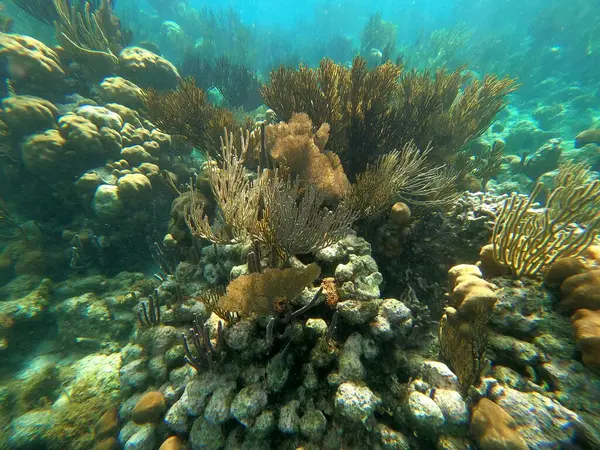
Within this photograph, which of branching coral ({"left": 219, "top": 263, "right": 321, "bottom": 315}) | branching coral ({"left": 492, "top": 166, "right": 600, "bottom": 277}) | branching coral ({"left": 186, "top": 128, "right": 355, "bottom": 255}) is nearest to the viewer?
branching coral ({"left": 219, "top": 263, "right": 321, "bottom": 315})

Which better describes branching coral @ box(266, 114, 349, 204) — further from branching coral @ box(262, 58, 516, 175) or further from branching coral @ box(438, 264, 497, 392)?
branching coral @ box(438, 264, 497, 392)

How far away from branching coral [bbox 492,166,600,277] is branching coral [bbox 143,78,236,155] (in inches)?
186

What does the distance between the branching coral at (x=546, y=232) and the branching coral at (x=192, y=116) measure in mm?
4737

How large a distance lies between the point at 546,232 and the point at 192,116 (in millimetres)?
5923

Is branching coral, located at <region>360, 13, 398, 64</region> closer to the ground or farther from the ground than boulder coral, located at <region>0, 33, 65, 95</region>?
farther from the ground

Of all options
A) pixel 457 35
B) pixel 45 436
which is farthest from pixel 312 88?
pixel 457 35

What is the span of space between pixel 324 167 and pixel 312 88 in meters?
2.11

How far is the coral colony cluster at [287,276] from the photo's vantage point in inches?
82.4

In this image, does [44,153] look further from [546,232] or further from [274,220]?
[546,232]

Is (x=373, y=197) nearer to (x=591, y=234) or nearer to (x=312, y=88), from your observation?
(x=591, y=234)

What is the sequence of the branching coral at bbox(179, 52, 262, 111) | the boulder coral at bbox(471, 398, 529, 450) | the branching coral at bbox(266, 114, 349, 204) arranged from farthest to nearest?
the branching coral at bbox(179, 52, 262, 111), the branching coral at bbox(266, 114, 349, 204), the boulder coral at bbox(471, 398, 529, 450)

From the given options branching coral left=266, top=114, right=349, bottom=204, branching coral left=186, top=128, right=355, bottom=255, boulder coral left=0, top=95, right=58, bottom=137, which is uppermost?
boulder coral left=0, top=95, right=58, bottom=137

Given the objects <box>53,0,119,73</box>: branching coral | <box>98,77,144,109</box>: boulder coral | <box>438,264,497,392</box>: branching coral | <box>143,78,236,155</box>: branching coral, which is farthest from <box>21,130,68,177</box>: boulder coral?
<box>438,264,497,392</box>: branching coral

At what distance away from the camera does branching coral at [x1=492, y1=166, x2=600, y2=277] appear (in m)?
2.52
